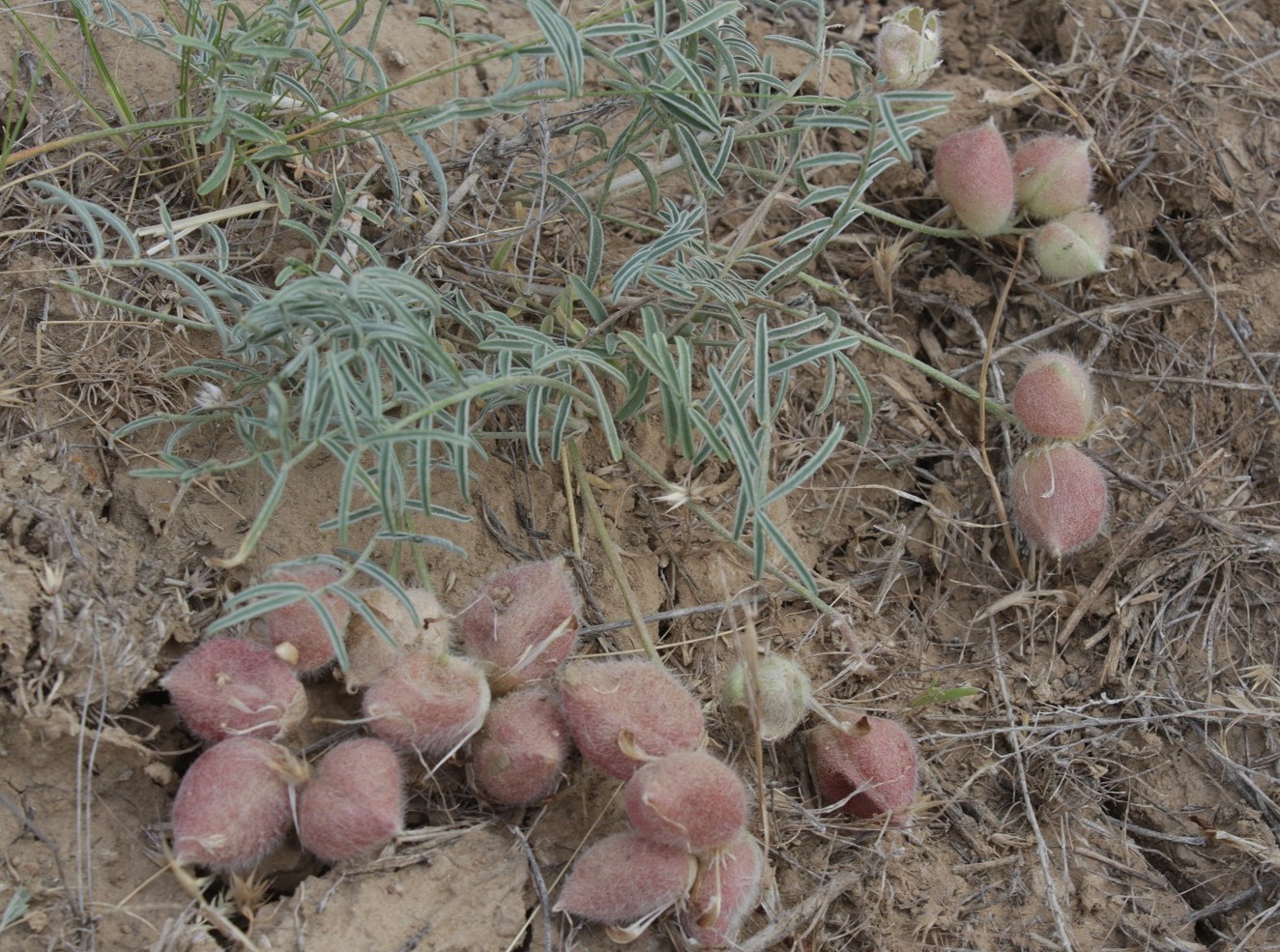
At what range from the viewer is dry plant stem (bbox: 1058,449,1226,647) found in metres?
2.29

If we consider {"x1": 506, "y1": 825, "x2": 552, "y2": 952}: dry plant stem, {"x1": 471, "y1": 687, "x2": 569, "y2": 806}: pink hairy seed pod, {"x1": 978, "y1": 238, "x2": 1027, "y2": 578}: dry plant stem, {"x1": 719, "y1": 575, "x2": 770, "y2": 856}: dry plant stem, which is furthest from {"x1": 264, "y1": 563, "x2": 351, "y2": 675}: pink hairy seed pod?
{"x1": 978, "y1": 238, "x2": 1027, "y2": 578}: dry plant stem

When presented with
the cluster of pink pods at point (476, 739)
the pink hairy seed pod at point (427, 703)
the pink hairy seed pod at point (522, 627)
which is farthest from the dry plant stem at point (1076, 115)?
the pink hairy seed pod at point (427, 703)

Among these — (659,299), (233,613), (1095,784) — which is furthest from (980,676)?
(233,613)

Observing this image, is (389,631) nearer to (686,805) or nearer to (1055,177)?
(686,805)

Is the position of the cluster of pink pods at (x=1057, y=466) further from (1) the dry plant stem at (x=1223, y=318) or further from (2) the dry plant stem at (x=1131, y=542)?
(1) the dry plant stem at (x=1223, y=318)

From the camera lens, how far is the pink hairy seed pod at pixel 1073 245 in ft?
8.30

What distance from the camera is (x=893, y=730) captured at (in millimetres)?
1956

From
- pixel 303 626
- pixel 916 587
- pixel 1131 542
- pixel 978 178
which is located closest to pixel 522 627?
pixel 303 626

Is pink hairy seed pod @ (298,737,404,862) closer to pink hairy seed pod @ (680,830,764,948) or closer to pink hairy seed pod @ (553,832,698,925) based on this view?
pink hairy seed pod @ (553,832,698,925)

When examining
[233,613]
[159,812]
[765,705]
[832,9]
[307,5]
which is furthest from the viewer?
[832,9]

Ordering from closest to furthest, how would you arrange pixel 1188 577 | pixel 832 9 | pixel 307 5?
pixel 307 5 < pixel 1188 577 < pixel 832 9

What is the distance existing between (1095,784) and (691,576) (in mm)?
865

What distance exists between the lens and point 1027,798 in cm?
204

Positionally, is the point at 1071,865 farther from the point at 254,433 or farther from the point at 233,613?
the point at 254,433
